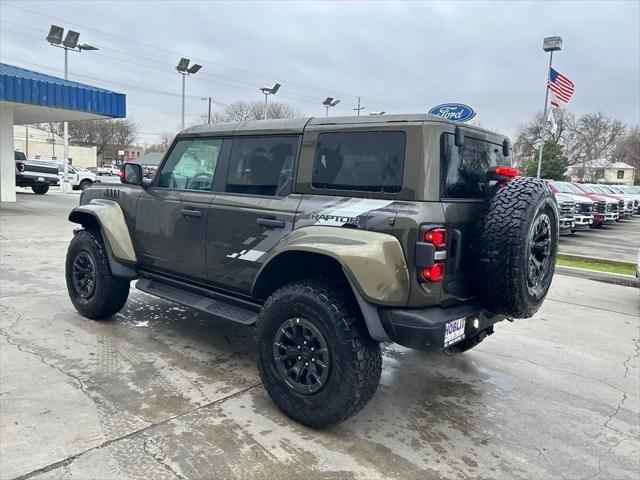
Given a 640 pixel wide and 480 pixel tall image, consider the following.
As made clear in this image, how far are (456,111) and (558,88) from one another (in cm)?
1491

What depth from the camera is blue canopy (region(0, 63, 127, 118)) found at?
1327 centimetres

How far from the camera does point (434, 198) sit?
282cm

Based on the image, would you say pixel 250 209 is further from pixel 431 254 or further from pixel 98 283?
pixel 98 283

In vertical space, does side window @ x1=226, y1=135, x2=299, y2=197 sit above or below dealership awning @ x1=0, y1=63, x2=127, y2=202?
below

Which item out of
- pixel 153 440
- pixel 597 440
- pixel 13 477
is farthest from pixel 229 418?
pixel 597 440

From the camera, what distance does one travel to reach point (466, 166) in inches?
124

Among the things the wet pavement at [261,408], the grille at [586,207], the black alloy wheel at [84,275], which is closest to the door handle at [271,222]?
the wet pavement at [261,408]

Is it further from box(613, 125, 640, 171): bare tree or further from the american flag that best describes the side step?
box(613, 125, 640, 171): bare tree

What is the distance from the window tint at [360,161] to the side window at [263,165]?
27 centimetres

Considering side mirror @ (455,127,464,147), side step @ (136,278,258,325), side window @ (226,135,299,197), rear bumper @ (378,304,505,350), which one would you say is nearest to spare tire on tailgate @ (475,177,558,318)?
rear bumper @ (378,304,505,350)

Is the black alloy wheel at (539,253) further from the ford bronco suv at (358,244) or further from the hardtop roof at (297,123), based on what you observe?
the hardtop roof at (297,123)

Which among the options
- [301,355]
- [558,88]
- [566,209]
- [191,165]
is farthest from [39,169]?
[301,355]

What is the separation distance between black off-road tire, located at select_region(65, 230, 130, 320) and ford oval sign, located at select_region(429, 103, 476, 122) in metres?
3.92

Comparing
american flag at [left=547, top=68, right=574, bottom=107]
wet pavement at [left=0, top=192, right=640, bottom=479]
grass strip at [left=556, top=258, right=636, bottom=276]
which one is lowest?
wet pavement at [left=0, top=192, right=640, bottom=479]
